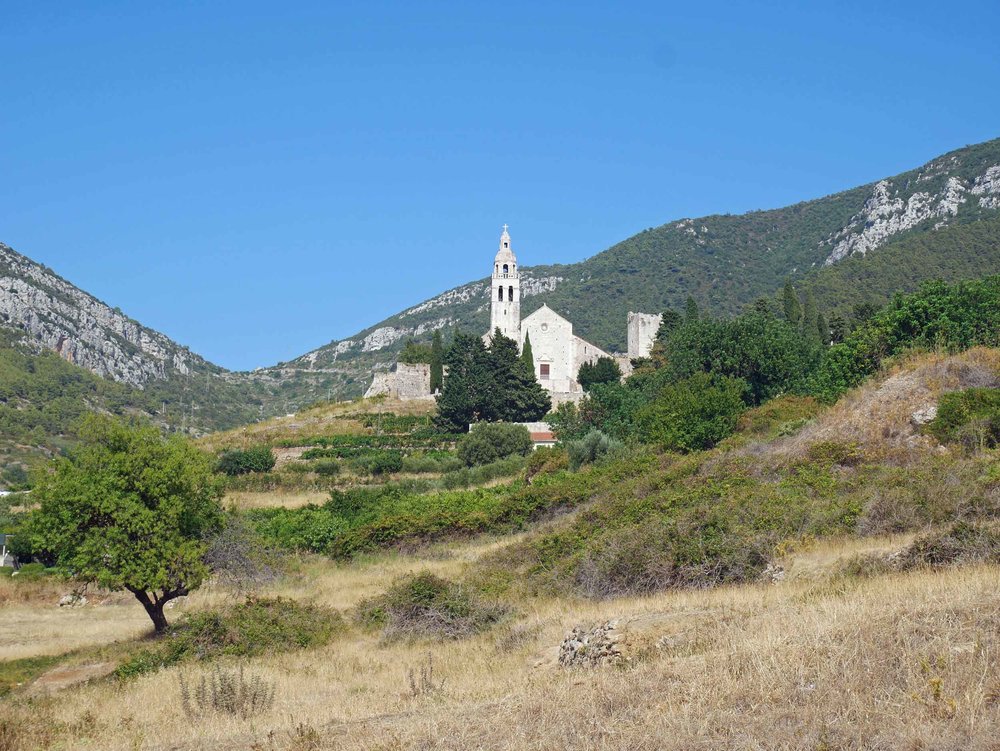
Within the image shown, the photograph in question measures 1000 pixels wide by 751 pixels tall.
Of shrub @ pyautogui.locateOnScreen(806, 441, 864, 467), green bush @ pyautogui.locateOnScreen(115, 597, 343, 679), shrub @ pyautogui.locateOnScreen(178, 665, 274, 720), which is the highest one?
shrub @ pyautogui.locateOnScreen(806, 441, 864, 467)

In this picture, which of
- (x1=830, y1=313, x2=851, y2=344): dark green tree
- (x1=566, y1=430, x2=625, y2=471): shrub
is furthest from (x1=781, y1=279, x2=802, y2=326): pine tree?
(x1=566, y1=430, x2=625, y2=471): shrub

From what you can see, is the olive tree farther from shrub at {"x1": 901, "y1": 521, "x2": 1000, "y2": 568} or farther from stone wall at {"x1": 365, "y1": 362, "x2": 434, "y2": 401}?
stone wall at {"x1": 365, "y1": 362, "x2": 434, "y2": 401}

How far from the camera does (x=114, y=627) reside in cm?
2227

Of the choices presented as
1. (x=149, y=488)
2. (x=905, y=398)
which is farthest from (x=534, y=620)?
(x=905, y=398)

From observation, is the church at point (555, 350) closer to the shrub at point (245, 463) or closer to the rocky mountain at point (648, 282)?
the shrub at point (245, 463)

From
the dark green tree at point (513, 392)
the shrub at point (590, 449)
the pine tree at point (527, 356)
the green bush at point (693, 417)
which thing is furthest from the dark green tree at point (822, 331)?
the shrub at point (590, 449)

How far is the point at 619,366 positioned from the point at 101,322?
322 ft

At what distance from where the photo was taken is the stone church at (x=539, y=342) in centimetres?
7388

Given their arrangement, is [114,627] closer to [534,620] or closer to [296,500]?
[534,620]

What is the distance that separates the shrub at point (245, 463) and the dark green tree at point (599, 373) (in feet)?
78.4

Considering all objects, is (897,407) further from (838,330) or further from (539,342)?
(539,342)

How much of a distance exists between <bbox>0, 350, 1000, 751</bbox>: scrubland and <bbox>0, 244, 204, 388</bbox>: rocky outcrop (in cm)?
10710

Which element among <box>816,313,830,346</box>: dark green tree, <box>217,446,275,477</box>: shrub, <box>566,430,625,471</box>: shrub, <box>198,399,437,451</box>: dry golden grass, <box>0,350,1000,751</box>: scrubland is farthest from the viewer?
<box>816,313,830,346</box>: dark green tree

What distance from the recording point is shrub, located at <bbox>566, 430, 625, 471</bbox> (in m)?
39.1
